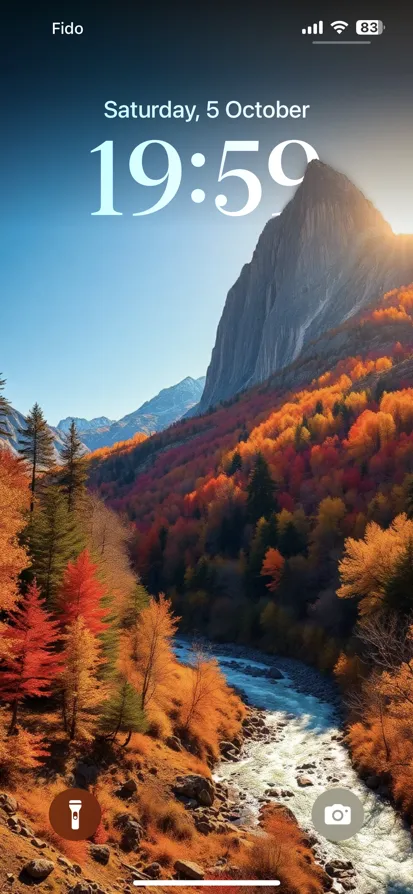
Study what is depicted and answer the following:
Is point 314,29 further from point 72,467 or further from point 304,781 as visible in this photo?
point 72,467

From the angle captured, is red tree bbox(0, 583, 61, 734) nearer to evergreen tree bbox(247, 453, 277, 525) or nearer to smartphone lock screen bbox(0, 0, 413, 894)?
smartphone lock screen bbox(0, 0, 413, 894)

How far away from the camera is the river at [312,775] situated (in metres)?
15.5

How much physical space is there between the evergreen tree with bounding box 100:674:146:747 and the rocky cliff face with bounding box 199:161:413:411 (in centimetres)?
12809

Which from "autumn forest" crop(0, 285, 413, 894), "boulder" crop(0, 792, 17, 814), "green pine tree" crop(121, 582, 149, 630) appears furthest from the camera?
"green pine tree" crop(121, 582, 149, 630)

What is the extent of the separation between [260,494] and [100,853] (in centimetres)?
5402

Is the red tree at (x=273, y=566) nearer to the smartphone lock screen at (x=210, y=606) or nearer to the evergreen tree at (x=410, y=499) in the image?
the smartphone lock screen at (x=210, y=606)

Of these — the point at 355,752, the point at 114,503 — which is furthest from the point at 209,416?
the point at 355,752

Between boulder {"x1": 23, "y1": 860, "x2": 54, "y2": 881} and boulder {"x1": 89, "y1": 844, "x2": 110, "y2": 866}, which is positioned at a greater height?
boulder {"x1": 23, "y1": 860, "x2": 54, "y2": 881}

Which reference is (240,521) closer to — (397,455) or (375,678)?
(397,455)

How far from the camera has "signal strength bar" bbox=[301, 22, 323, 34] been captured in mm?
7527

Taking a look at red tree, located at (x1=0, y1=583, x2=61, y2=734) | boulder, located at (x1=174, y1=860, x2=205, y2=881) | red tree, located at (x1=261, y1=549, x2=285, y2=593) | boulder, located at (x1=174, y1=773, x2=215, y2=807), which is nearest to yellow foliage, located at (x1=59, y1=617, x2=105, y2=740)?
red tree, located at (x1=0, y1=583, x2=61, y2=734)

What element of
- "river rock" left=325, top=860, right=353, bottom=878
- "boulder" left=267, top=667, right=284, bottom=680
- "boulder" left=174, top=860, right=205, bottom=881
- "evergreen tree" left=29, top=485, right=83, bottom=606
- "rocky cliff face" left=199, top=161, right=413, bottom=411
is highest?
"rocky cliff face" left=199, top=161, right=413, bottom=411

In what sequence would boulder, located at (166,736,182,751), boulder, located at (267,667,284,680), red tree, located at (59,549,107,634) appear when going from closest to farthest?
red tree, located at (59,549,107,634), boulder, located at (166,736,182,751), boulder, located at (267,667,284,680)

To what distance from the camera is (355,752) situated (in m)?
23.9
